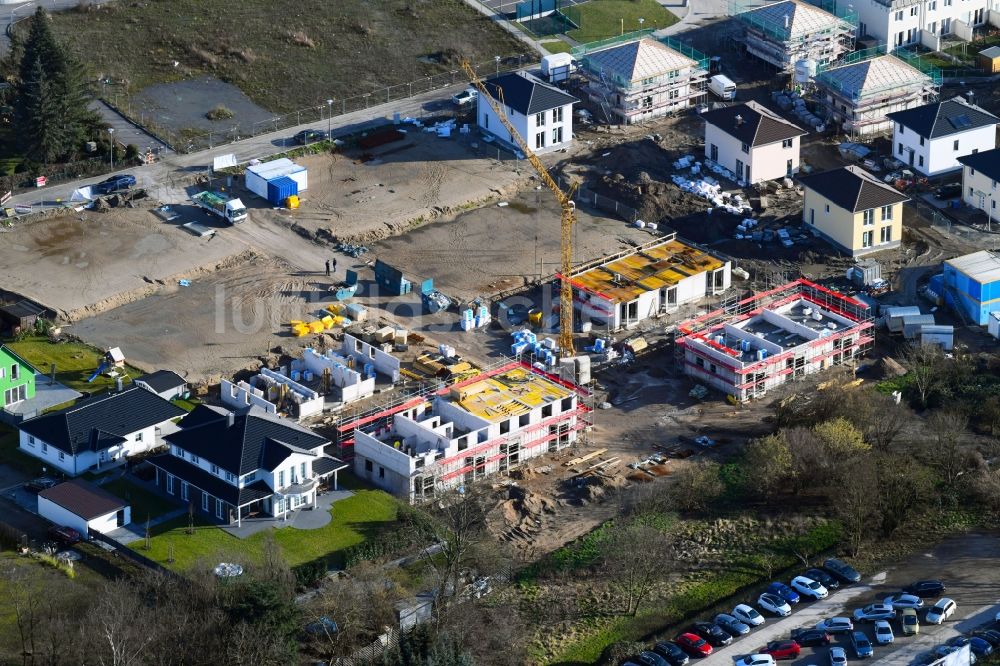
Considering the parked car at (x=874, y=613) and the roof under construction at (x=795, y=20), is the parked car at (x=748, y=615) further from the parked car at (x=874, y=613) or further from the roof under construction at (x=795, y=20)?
the roof under construction at (x=795, y=20)

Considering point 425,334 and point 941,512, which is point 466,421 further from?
point 941,512


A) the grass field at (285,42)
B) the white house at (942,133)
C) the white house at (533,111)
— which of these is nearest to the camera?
the white house at (942,133)

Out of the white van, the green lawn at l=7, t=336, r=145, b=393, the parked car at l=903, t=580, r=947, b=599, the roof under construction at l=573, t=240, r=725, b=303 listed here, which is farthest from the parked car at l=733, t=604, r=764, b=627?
the white van

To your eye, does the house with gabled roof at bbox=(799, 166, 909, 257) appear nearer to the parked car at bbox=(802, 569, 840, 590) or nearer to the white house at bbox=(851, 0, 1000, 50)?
the white house at bbox=(851, 0, 1000, 50)

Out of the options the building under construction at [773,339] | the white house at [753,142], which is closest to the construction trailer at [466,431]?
the building under construction at [773,339]

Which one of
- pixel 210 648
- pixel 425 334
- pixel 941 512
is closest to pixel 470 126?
pixel 425 334

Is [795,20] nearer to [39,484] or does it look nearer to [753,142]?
[753,142]

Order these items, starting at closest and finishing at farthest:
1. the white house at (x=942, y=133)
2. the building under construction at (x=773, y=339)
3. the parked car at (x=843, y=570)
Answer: the parked car at (x=843, y=570) → the building under construction at (x=773, y=339) → the white house at (x=942, y=133)
